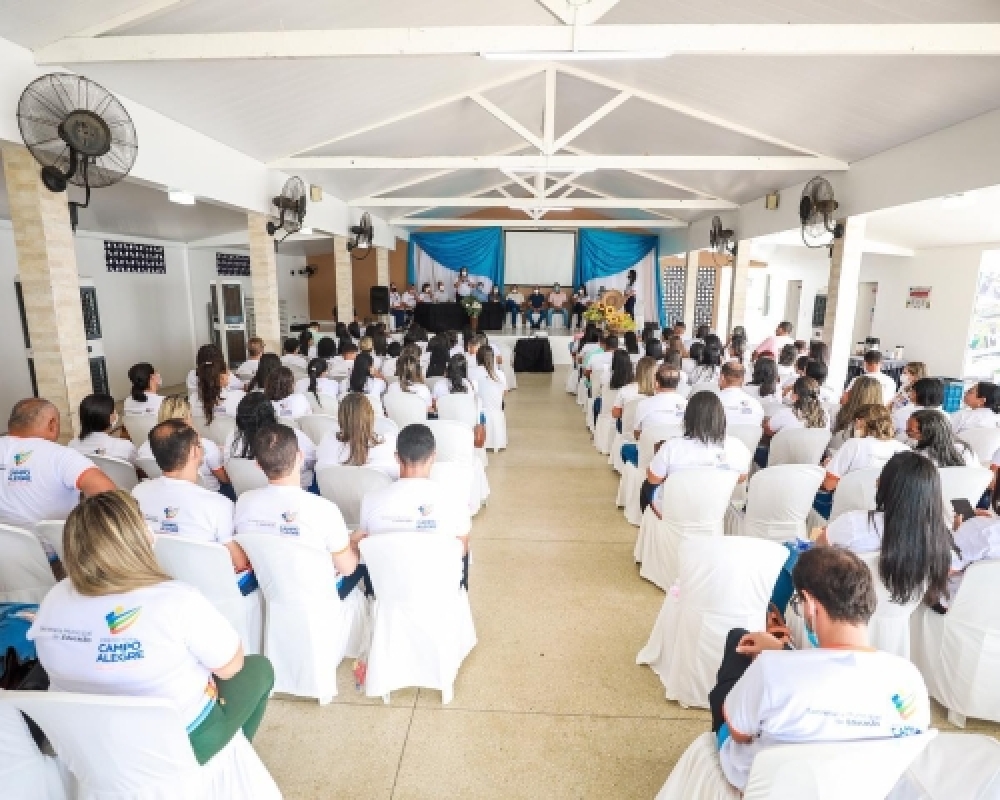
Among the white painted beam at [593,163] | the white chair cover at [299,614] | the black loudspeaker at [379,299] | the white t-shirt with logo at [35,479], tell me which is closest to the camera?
the white chair cover at [299,614]

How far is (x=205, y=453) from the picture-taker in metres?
3.31

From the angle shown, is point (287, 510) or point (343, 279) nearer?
point (287, 510)

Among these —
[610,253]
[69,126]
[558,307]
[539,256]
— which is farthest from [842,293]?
[539,256]

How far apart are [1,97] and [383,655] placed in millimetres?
4104

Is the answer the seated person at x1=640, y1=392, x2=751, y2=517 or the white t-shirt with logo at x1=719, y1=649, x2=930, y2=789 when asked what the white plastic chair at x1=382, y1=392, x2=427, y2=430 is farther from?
the white t-shirt with logo at x1=719, y1=649, x2=930, y2=789

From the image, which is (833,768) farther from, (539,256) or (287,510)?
(539,256)

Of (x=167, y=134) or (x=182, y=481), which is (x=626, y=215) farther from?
(x=182, y=481)

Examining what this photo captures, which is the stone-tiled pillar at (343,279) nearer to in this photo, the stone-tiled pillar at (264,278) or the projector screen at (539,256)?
the stone-tiled pillar at (264,278)

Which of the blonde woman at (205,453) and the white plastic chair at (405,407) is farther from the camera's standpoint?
the white plastic chair at (405,407)

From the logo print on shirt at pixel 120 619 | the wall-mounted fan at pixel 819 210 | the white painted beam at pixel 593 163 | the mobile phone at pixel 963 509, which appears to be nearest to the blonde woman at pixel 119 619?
the logo print on shirt at pixel 120 619

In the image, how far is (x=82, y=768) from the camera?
152 centimetres

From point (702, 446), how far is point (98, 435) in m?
3.44

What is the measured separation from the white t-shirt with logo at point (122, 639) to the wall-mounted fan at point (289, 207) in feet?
21.2

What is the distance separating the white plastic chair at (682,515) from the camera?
126 inches
